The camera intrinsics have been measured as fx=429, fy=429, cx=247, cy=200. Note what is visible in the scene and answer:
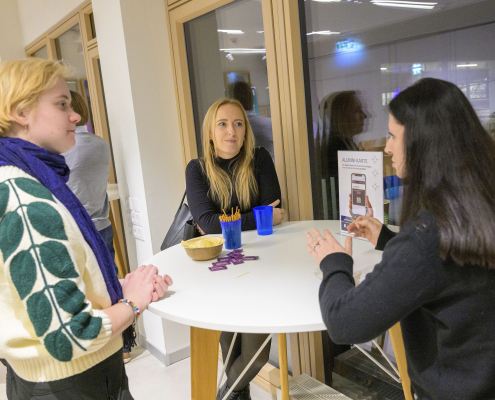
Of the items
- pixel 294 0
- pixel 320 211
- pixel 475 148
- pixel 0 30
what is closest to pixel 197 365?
pixel 320 211

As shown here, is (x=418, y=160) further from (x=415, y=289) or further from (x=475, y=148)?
(x=415, y=289)

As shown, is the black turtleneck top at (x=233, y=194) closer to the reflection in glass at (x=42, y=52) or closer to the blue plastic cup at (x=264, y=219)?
the blue plastic cup at (x=264, y=219)

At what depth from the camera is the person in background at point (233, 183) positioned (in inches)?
78.2

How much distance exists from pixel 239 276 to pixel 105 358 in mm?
474

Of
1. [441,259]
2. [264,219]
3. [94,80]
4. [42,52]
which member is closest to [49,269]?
[441,259]

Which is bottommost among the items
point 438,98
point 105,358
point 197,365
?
point 197,365

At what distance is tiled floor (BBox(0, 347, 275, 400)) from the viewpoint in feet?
8.01

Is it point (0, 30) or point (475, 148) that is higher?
point (0, 30)

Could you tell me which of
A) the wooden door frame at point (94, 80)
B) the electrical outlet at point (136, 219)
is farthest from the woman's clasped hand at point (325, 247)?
the wooden door frame at point (94, 80)

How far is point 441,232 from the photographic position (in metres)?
0.84

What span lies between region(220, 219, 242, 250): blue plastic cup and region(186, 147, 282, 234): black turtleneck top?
0.27 metres

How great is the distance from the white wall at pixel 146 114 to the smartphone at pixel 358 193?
57.3 inches

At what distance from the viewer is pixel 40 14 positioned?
4082 mm

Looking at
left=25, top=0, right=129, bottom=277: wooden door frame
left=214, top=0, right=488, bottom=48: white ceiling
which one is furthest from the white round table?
left=25, top=0, right=129, bottom=277: wooden door frame
